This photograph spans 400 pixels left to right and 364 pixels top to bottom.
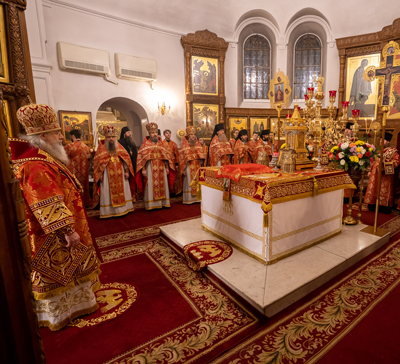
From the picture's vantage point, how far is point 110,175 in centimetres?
591

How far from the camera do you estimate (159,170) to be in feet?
21.7

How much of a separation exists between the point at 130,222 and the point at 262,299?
3.73 m

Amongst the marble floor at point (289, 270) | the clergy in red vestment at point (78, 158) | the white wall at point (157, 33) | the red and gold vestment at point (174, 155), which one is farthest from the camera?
the white wall at point (157, 33)

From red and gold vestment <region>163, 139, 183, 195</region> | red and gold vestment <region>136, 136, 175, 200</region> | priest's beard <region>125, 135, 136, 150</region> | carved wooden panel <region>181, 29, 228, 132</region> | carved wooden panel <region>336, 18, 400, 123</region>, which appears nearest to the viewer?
red and gold vestment <region>136, 136, 175, 200</region>

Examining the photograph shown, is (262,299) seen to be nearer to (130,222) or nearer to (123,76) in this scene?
(130,222)

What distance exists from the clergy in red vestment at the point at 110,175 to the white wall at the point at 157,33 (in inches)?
123

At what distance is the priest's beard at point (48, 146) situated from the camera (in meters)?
2.16

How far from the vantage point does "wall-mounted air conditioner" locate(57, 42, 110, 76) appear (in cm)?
791

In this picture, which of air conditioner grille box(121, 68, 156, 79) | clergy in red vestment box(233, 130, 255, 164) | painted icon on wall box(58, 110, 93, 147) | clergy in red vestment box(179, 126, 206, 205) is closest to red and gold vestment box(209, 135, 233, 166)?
clergy in red vestment box(179, 126, 206, 205)

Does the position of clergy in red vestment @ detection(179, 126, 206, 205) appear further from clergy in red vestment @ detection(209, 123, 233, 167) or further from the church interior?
clergy in red vestment @ detection(209, 123, 233, 167)

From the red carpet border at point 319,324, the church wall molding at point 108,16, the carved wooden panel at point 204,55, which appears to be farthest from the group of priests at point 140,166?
the red carpet border at point 319,324

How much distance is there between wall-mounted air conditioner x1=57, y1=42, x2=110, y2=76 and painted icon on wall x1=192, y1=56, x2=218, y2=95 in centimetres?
368

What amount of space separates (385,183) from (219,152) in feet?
13.5

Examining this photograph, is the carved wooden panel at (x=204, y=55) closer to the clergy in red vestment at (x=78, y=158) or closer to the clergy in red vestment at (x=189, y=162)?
the clergy in red vestment at (x=189, y=162)
